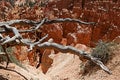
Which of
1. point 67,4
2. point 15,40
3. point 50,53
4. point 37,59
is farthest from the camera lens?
point 67,4

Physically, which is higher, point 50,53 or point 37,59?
point 50,53

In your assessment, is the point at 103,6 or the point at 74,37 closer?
the point at 74,37

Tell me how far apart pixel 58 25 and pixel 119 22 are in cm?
529

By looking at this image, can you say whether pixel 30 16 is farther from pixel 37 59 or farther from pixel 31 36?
pixel 37 59

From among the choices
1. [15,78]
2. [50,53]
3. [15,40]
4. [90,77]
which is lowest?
[50,53]

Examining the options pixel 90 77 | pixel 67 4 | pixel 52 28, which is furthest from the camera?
pixel 67 4

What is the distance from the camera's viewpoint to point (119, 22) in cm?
2972

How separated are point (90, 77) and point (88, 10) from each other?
22964mm

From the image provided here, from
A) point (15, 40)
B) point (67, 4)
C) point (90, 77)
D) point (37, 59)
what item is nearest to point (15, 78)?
point (15, 40)

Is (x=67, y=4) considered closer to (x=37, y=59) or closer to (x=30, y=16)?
(x=30, y=16)

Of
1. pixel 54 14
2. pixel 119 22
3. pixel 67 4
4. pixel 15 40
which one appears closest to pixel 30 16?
pixel 54 14

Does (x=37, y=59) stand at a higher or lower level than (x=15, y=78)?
lower

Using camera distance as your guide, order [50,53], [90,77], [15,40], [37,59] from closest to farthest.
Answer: [15,40]
[90,77]
[50,53]
[37,59]

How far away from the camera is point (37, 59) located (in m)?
28.0
